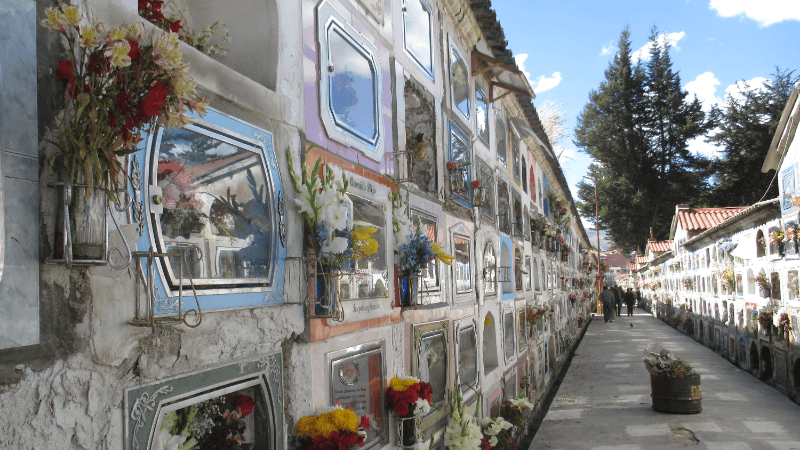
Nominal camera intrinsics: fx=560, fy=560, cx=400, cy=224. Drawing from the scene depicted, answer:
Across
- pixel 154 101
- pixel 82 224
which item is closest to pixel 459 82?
pixel 154 101

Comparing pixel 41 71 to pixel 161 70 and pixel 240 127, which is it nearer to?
pixel 161 70

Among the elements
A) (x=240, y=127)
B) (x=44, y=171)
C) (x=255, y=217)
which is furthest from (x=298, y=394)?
(x=44, y=171)

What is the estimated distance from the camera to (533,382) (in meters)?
12.2

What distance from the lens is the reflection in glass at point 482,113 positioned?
9.03 m

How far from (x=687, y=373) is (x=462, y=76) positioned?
21.0ft

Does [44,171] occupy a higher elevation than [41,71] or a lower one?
lower

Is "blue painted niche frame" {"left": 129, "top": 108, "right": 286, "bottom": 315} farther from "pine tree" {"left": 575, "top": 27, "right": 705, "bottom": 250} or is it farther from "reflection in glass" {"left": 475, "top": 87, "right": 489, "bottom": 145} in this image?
"pine tree" {"left": 575, "top": 27, "right": 705, "bottom": 250}

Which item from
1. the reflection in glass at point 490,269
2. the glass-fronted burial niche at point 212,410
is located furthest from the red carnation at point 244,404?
the reflection in glass at point 490,269

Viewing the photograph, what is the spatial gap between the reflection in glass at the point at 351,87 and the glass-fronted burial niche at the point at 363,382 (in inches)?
69.4

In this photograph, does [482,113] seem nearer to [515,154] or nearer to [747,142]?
[515,154]

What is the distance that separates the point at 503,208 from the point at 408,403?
6841 millimetres

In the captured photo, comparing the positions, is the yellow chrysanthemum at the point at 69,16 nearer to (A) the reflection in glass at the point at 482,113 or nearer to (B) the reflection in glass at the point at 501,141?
(A) the reflection in glass at the point at 482,113

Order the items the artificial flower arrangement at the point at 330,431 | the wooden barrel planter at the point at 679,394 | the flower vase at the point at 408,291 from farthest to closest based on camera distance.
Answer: the wooden barrel planter at the point at 679,394 < the flower vase at the point at 408,291 < the artificial flower arrangement at the point at 330,431

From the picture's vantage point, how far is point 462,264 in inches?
300
